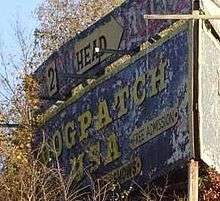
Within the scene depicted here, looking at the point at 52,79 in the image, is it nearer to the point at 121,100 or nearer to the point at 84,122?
the point at 84,122

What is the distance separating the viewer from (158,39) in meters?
17.3

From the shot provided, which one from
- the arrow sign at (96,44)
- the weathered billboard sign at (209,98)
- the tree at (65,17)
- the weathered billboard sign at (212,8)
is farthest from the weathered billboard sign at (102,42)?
the tree at (65,17)

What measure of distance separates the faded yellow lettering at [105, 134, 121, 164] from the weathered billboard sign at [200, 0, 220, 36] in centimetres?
301

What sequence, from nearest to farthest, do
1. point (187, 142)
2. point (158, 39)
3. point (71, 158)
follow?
point (187, 142)
point (158, 39)
point (71, 158)

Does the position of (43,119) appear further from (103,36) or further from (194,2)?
(194,2)

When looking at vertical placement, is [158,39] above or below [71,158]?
above

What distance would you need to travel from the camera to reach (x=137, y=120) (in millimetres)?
17422

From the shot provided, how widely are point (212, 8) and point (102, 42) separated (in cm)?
315

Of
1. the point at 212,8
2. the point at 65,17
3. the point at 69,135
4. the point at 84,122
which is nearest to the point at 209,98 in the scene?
the point at 212,8

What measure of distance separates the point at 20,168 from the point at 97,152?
182 cm

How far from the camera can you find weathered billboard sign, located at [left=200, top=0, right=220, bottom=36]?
1655cm

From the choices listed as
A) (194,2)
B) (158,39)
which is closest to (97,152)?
(158,39)

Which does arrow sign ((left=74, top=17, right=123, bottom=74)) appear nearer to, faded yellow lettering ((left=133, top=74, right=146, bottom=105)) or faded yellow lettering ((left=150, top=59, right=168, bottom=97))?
faded yellow lettering ((left=133, top=74, right=146, bottom=105))

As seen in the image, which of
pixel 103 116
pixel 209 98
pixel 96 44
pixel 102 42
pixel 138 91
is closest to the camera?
pixel 209 98
